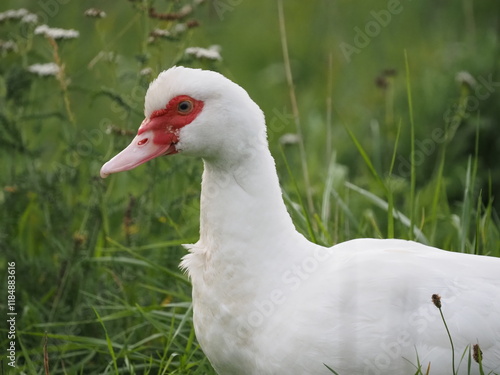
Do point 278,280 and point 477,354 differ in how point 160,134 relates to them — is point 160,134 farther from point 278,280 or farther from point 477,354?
point 477,354

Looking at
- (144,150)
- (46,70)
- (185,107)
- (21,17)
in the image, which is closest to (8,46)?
(21,17)

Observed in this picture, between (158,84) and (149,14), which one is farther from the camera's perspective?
(149,14)

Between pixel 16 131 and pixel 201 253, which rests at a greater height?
pixel 16 131

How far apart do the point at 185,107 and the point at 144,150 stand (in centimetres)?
22

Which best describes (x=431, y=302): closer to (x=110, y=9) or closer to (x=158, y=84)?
(x=158, y=84)

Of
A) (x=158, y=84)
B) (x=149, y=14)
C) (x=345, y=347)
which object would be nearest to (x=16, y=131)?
(x=149, y=14)

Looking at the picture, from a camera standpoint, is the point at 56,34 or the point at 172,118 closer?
the point at 172,118

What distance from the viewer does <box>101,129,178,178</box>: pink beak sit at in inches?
127

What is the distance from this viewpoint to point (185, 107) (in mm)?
3180

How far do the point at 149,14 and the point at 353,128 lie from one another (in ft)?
9.42

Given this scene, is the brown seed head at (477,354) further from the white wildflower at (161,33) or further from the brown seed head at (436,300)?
the white wildflower at (161,33)

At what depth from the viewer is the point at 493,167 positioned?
19.5 ft

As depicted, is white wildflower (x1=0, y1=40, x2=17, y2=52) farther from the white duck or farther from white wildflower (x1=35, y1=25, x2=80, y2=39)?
the white duck

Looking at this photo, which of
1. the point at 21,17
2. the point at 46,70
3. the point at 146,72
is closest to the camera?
the point at 146,72
